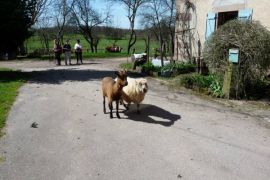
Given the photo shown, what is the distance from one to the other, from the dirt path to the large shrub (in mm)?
1509

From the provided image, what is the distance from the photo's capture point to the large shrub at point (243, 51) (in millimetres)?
10648

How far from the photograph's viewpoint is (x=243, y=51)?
1068 centimetres

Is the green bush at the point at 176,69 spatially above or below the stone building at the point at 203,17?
below

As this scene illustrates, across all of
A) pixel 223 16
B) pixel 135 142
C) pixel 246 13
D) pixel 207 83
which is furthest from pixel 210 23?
pixel 135 142

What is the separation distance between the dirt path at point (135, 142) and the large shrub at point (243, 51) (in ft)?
4.95

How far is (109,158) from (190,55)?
45.4ft

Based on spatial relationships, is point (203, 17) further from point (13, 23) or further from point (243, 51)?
point (13, 23)

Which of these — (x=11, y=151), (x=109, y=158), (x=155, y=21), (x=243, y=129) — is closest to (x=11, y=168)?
(x=11, y=151)

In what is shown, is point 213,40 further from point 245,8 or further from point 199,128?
point 199,128

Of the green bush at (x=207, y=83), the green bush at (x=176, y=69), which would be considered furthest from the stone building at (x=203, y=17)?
the green bush at (x=207, y=83)

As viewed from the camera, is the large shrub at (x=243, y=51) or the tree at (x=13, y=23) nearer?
the large shrub at (x=243, y=51)

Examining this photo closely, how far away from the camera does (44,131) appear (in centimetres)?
729

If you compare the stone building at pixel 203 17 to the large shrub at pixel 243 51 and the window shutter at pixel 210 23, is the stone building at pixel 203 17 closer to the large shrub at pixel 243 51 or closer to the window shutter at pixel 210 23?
the window shutter at pixel 210 23

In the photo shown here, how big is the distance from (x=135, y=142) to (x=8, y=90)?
7204mm
